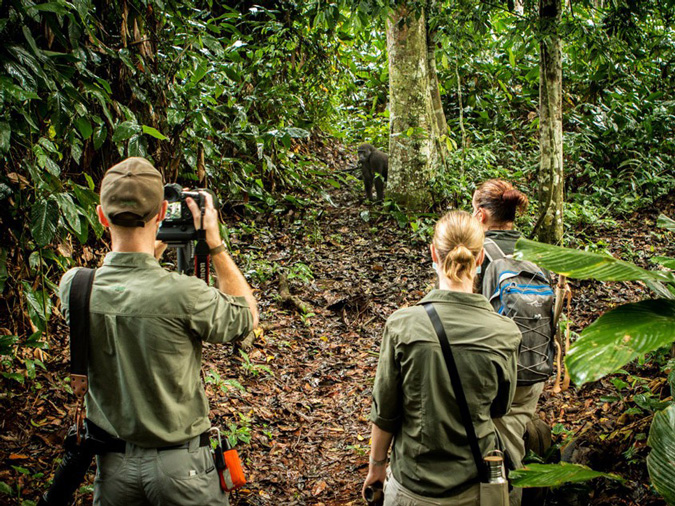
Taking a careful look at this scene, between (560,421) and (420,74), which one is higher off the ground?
(420,74)

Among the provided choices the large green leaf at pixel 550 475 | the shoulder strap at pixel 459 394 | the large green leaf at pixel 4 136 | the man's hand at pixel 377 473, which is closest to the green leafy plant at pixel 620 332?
the large green leaf at pixel 550 475

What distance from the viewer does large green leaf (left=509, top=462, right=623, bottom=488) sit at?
6.41 feet

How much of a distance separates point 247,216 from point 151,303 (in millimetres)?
6023

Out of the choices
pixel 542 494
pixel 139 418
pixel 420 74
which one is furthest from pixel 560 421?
pixel 420 74

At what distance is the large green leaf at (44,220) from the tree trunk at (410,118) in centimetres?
585

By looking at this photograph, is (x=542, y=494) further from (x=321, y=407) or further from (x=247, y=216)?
(x=247, y=216)

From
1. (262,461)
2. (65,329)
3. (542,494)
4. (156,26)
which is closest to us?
(542,494)

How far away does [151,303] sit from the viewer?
192cm

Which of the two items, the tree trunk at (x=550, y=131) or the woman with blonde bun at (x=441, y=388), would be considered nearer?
the woman with blonde bun at (x=441, y=388)

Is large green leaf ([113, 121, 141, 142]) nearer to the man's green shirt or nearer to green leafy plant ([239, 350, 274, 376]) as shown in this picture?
the man's green shirt

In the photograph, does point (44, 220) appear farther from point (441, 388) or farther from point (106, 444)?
point (441, 388)

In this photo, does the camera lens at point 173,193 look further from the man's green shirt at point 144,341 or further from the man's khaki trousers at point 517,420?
the man's khaki trousers at point 517,420

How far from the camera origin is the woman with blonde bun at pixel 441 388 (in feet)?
6.79

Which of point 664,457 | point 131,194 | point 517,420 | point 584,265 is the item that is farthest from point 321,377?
point 584,265
